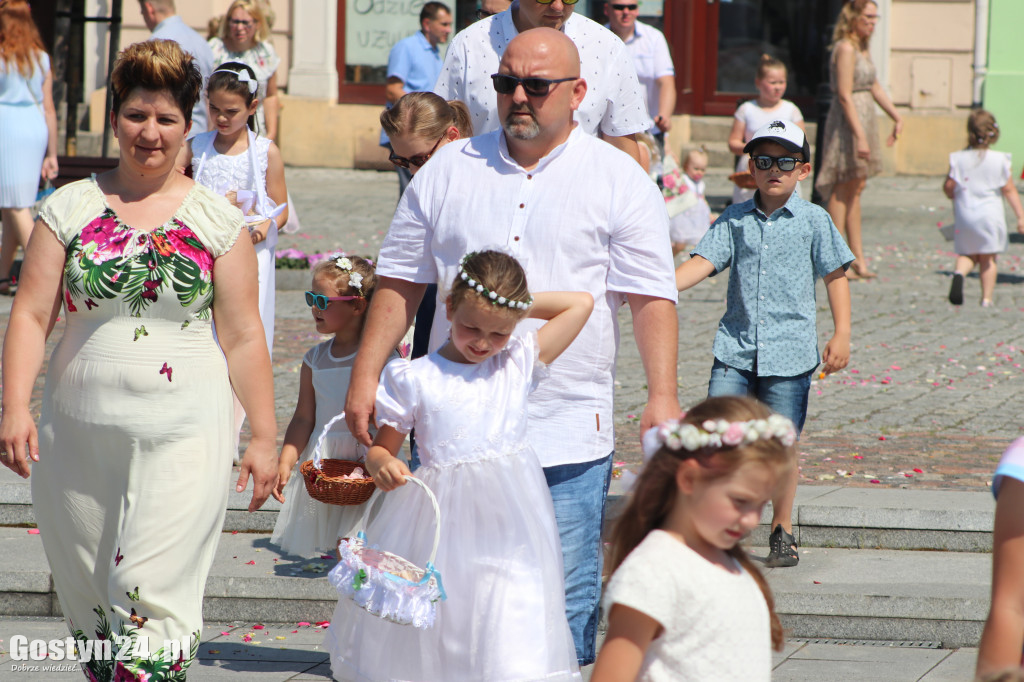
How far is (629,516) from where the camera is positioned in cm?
277

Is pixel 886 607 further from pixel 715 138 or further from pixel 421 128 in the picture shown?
pixel 715 138

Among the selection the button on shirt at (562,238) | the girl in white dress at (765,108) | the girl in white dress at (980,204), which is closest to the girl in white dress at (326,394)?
the button on shirt at (562,238)

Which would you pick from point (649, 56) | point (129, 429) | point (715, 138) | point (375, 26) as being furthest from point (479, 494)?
point (375, 26)

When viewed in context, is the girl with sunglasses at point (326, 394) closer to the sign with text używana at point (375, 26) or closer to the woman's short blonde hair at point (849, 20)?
the woman's short blonde hair at point (849, 20)

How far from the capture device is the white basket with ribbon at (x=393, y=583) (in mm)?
3531

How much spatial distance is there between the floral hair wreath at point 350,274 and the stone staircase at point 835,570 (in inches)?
44.7

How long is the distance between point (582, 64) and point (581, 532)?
5.36 ft

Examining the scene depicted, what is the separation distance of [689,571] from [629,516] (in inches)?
6.9

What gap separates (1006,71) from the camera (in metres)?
19.1

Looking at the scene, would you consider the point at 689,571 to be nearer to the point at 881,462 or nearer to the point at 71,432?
the point at 71,432

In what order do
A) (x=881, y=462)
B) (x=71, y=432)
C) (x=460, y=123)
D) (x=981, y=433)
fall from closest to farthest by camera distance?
(x=71, y=432)
(x=460, y=123)
(x=881, y=462)
(x=981, y=433)

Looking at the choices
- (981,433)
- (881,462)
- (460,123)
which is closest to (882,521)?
(881,462)

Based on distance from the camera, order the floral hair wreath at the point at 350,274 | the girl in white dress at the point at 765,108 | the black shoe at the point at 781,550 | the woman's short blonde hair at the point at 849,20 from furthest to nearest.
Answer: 1. the woman's short blonde hair at the point at 849,20
2. the girl in white dress at the point at 765,108
3. the black shoe at the point at 781,550
4. the floral hair wreath at the point at 350,274

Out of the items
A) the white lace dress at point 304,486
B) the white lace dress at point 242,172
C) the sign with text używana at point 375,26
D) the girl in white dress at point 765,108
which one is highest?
the sign with text używana at point 375,26
